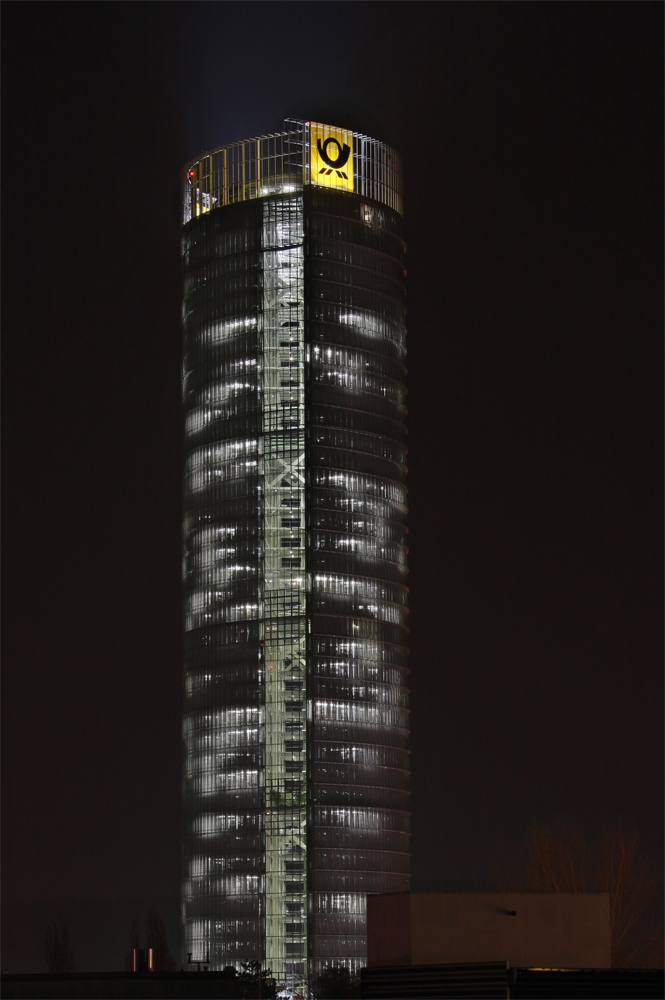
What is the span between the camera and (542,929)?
4218 inches

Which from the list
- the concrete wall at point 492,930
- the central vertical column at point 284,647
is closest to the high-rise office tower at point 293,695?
the central vertical column at point 284,647

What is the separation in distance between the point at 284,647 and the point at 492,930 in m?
88.7

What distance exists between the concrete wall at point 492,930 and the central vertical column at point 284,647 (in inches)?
3111

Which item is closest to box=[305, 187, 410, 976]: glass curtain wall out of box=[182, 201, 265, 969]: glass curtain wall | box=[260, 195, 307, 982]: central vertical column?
box=[260, 195, 307, 982]: central vertical column

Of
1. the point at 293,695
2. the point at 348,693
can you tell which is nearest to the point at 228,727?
the point at 293,695

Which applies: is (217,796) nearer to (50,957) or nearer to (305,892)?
(305,892)

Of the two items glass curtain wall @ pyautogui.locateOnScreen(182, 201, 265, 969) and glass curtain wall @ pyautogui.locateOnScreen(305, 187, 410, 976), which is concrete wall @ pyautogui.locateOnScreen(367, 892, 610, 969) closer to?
glass curtain wall @ pyautogui.locateOnScreen(305, 187, 410, 976)

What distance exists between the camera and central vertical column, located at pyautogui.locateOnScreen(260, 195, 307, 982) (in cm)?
18625

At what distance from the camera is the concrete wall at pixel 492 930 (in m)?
105

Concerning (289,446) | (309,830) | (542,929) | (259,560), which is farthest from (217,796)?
(542,929)

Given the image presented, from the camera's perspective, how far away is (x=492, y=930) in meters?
106

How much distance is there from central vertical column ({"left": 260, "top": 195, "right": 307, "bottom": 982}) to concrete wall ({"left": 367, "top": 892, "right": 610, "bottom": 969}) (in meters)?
79.0

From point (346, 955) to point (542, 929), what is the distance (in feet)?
264

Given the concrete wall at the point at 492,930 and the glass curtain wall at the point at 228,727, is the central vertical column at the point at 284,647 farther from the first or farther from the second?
the concrete wall at the point at 492,930
